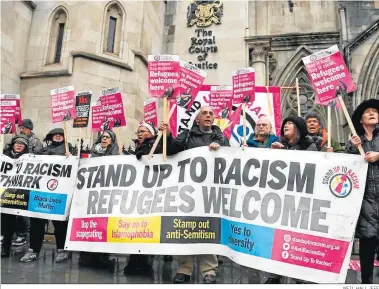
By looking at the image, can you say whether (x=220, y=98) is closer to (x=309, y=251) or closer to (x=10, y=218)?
(x=309, y=251)

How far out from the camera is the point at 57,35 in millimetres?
11234

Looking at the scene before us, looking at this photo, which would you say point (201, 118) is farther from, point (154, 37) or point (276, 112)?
point (154, 37)

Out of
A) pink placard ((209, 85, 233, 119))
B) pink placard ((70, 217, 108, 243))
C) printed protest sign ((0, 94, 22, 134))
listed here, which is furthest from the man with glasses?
printed protest sign ((0, 94, 22, 134))

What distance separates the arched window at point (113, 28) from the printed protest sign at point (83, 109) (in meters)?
5.83

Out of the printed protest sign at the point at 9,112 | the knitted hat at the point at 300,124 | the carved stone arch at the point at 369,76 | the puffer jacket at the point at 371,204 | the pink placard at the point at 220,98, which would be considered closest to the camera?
the puffer jacket at the point at 371,204

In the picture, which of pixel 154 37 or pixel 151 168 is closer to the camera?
pixel 151 168

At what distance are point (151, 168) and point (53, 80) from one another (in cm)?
755

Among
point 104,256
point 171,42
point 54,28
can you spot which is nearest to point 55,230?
point 104,256

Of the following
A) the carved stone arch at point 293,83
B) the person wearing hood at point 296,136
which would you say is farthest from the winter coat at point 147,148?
the carved stone arch at point 293,83

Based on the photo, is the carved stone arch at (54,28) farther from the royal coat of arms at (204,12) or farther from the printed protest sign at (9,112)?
the printed protest sign at (9,112)

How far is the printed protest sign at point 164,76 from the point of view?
4.55 metres

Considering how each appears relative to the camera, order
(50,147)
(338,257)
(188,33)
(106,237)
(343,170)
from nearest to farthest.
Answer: (338,257)
(343,170)
(106,237)
(50,147)
(188,33)

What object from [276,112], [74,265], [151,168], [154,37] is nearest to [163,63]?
[151,168]

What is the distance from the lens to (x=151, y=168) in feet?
14.3
